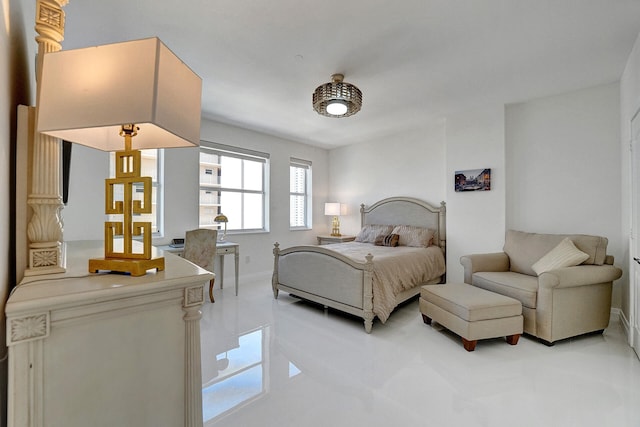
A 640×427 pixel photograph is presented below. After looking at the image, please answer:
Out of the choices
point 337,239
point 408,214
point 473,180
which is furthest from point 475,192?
point 337,239

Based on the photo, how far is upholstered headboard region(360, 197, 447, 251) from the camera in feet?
14.4

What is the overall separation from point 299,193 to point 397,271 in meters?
3.08

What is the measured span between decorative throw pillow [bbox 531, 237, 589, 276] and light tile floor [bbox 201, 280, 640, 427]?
27.3 inches

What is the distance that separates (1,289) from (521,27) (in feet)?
10.6

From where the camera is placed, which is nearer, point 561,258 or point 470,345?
point 470,345

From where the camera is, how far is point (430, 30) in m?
2.19

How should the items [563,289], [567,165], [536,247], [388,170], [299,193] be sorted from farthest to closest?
1. [299,193]
2. [388,170]
3. [567,165]
4. [536,247]
5. [563,289]

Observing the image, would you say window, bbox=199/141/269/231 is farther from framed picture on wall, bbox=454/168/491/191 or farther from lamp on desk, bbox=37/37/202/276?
lamp on desk, bbox=37/37/202/276

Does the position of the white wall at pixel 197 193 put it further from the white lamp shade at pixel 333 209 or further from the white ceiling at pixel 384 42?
the white ceiling at pixel 384 42

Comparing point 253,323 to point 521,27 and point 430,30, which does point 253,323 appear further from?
point 521,27

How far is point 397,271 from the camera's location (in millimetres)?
3182

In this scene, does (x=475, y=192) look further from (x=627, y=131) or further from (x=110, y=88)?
(x=110, y=88)

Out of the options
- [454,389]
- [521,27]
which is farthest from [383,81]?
[454,389]

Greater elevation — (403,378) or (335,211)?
(335,211)
